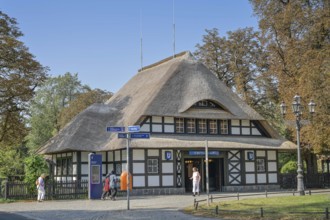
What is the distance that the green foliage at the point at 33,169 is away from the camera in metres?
31.0

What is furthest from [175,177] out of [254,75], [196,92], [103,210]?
[254,75]

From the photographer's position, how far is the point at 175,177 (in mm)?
34562

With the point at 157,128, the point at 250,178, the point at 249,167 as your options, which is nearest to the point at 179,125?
the point at 157,128

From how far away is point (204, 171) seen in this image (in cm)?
3709

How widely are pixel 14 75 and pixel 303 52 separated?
2242cm

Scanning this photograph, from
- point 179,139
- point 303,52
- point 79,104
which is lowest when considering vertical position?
point 179,139

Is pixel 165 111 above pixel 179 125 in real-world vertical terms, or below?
above

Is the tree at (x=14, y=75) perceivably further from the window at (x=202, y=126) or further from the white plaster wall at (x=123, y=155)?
the window at (x=202, y=126)

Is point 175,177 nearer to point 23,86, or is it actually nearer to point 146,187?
point 146,187

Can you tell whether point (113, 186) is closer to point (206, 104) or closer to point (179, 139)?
point (179, 139)

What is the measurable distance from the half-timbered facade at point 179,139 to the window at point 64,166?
0.26ft

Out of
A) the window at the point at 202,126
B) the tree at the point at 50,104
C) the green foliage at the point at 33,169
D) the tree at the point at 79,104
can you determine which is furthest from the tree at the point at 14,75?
the tree at the point at 50,104

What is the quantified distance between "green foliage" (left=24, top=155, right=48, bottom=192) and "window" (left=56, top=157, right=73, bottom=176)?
5.84 m

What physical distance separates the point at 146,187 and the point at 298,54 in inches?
654
